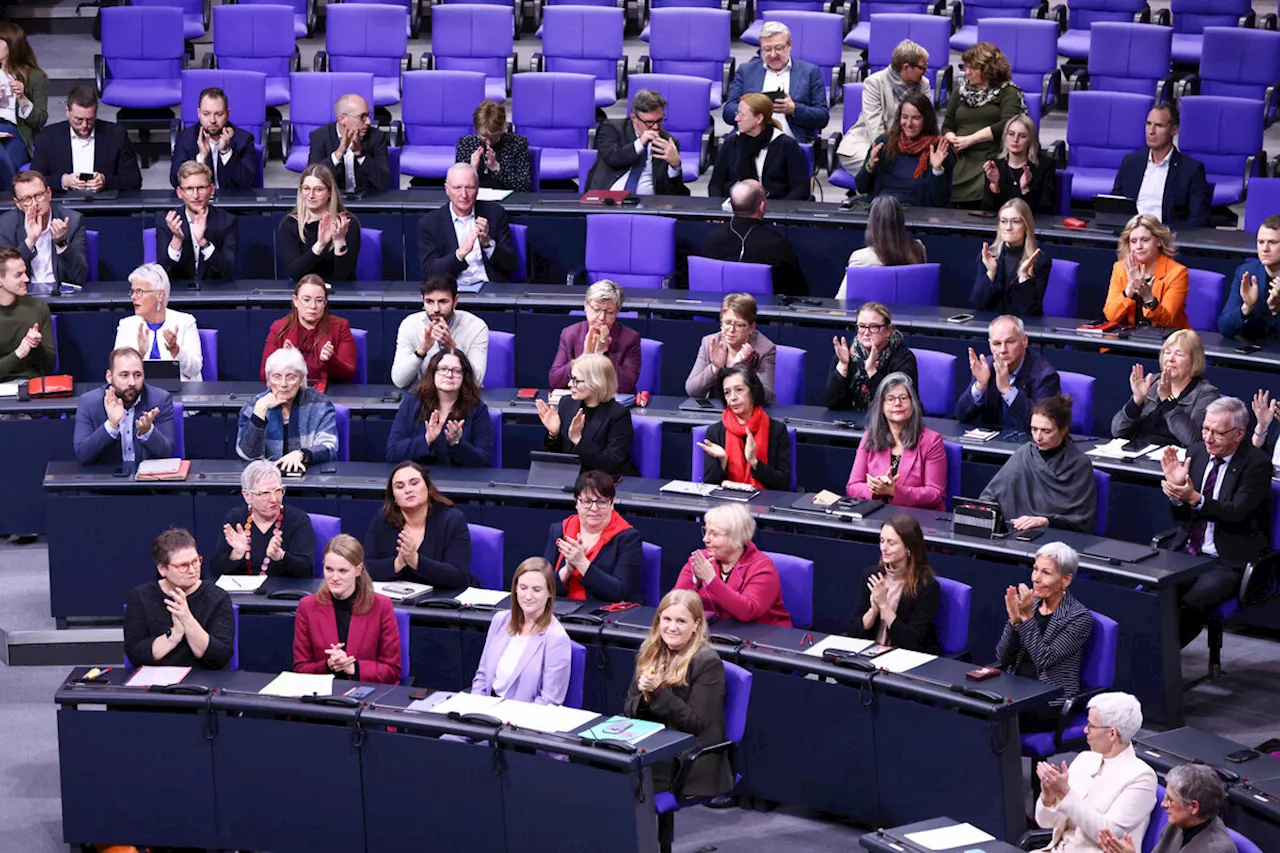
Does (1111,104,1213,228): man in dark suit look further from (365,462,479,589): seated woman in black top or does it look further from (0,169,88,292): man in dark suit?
(0,169,88,292): man in dark suit

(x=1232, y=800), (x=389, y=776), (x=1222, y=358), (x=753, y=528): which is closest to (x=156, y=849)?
(x=389, y=776)

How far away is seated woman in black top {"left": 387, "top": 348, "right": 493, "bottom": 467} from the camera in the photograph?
7.46m

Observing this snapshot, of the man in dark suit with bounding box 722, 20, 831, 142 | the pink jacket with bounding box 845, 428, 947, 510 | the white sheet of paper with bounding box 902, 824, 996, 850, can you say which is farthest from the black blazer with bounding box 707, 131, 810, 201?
the white sheet of paper with bounding box 902, 824, 996, 850

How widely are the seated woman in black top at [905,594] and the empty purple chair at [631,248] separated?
3.13 m

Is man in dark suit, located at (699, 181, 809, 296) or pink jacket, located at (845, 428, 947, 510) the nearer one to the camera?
pink jacket, located at (845, 428, 947, 510)

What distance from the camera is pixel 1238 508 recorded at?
6793 millimetres

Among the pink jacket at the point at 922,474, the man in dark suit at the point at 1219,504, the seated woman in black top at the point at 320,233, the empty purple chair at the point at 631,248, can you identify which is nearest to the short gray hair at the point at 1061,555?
the man in dark suit at the point at 1219,504

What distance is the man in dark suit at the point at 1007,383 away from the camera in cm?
738

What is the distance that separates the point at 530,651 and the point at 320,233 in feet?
11.6

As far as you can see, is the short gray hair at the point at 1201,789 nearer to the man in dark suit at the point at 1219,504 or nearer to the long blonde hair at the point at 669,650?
the long blonde hair at the point at 669,650

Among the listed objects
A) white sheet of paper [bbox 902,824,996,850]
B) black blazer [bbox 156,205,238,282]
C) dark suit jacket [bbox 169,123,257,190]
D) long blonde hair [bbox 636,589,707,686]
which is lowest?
white sheet of paper [bbox 902,824,996,850]

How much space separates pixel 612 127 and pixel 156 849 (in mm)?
5062

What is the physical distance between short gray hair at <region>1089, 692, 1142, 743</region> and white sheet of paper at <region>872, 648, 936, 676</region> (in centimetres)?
78

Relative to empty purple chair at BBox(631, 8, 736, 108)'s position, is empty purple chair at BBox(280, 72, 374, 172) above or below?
below
